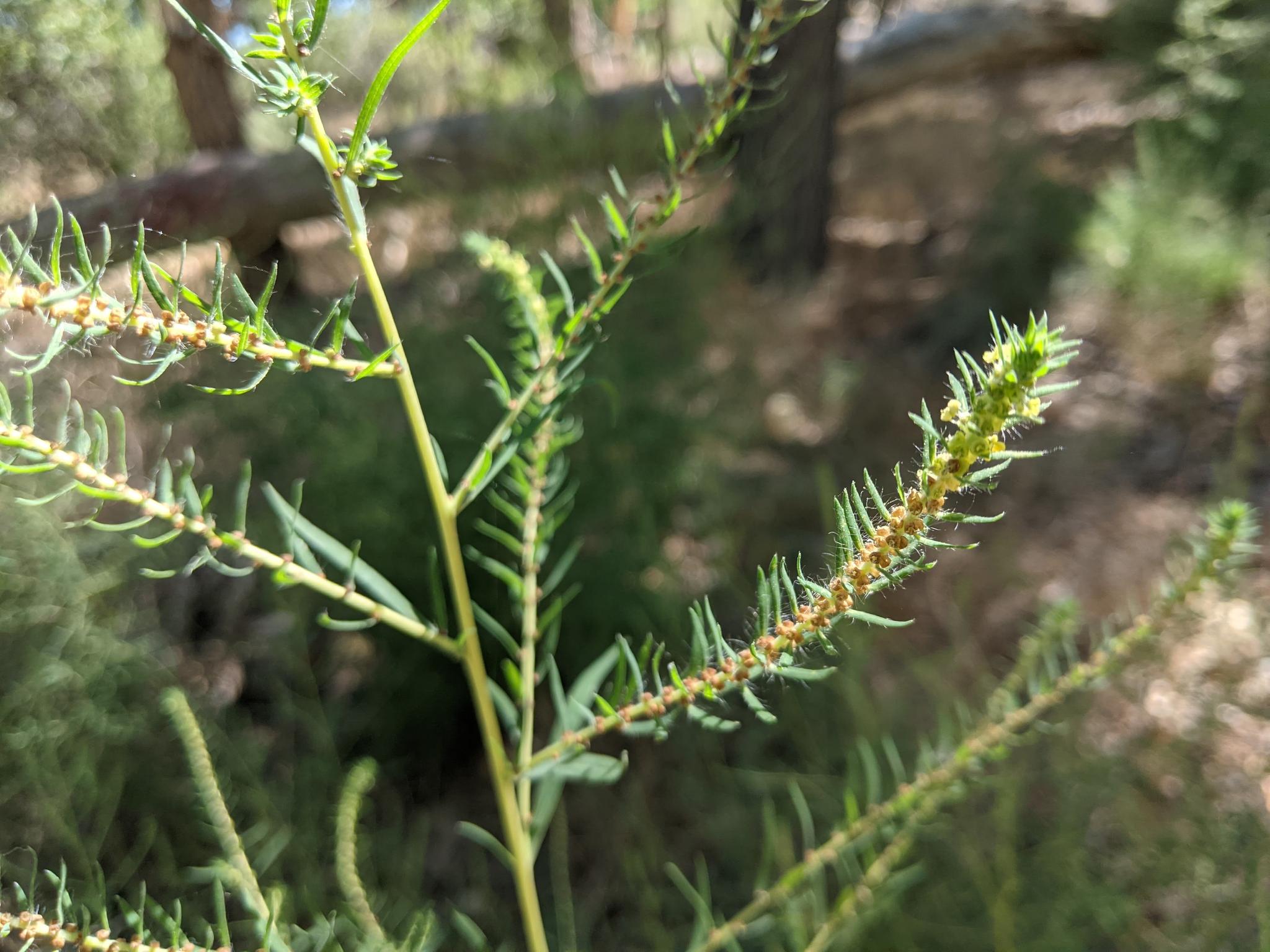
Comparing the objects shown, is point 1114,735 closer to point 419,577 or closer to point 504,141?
point 419,577

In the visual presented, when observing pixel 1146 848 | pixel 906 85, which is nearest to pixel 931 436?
pixel 1146 848

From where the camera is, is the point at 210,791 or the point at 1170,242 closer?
the point at 210,791

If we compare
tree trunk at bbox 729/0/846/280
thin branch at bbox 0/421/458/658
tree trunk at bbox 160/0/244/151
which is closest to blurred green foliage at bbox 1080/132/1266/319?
tree trunk at bbox 729/0/846/280

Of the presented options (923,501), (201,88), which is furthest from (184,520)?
(201,88)

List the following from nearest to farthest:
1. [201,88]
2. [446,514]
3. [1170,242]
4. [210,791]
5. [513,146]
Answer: [446,514] < [210,791] < [201,88] < [513,146] < [1170,242]

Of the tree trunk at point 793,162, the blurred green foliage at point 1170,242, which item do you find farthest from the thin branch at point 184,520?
the blurred green foliage at point 1170,242

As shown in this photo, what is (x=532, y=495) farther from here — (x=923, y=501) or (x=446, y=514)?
(x=923, y=501)
